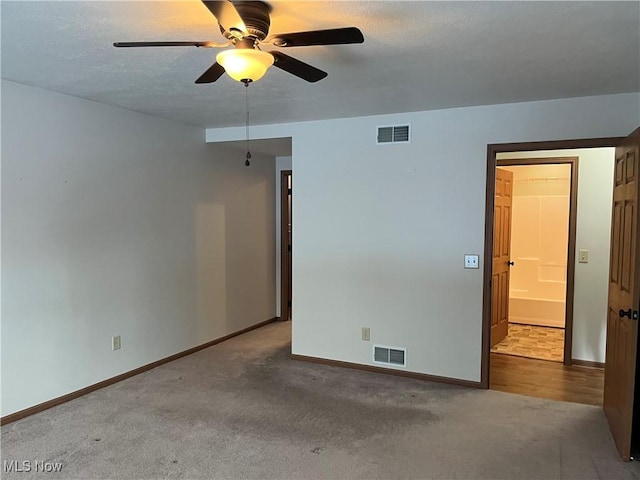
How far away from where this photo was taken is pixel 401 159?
4008mm

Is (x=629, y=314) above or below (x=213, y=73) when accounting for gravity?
below

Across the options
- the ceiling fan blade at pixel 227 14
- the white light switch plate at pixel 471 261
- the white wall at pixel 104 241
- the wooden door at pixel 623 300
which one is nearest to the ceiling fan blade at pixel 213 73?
the ceiling fan blade at pixel 227 14

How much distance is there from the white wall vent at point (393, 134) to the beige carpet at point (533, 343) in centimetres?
257

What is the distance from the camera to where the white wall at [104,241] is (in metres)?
3.19

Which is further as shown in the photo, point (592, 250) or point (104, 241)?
point (592, 250)

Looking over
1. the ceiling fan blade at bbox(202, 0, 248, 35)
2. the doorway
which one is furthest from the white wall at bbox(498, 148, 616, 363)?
the ceiling fan blade at bbox(202, 0, 248, 35)

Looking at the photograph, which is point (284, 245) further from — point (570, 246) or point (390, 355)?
point (570, 246)

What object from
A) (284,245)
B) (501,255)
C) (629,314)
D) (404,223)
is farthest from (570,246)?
(284,245)

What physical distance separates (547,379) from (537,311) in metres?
2.35

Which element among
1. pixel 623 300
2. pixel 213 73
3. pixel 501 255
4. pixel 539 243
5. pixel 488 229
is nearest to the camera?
pixel 213 73

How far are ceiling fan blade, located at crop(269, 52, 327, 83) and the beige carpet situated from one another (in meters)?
3.89

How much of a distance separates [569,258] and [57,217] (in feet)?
14.7

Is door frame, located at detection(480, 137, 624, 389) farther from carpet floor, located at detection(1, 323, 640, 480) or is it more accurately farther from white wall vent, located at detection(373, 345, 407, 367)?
white wall vent, located at detection(373, 345, 407, 367)

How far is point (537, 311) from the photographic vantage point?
6203 mm
